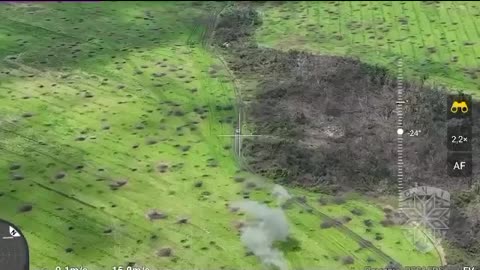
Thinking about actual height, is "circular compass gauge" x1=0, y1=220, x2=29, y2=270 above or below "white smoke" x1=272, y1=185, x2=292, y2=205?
above

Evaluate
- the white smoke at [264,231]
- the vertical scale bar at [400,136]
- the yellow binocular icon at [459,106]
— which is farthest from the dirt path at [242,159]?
the yellow binocular icon at [459,106]

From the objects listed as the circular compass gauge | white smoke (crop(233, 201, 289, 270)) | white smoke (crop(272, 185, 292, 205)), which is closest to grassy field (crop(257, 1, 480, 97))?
white smoke (crop(272, 185, 292, 205))

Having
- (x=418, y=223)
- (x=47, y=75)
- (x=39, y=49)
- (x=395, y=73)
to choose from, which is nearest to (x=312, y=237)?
(x=418, y=223)

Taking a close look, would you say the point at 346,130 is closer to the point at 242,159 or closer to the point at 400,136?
the point at 400,136

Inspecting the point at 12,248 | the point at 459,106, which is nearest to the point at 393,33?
the point at 459,106

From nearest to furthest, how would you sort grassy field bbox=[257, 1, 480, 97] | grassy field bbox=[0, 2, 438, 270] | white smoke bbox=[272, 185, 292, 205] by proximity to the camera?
grassy field bbox=[0, 2, 438, 270] < white smoke bbox=[272, 185, 292, 205] < grassy field bbox=[257, 1, 480, 97]

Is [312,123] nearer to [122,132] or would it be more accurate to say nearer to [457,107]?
[457,107]

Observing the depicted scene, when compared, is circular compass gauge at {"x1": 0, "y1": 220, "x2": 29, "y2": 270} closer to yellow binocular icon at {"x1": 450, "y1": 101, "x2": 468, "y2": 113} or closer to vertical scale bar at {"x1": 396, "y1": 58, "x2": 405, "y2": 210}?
vertical scale bar at {"x1": 396, "y1": 58, "x2": 405, "y2": 210}
